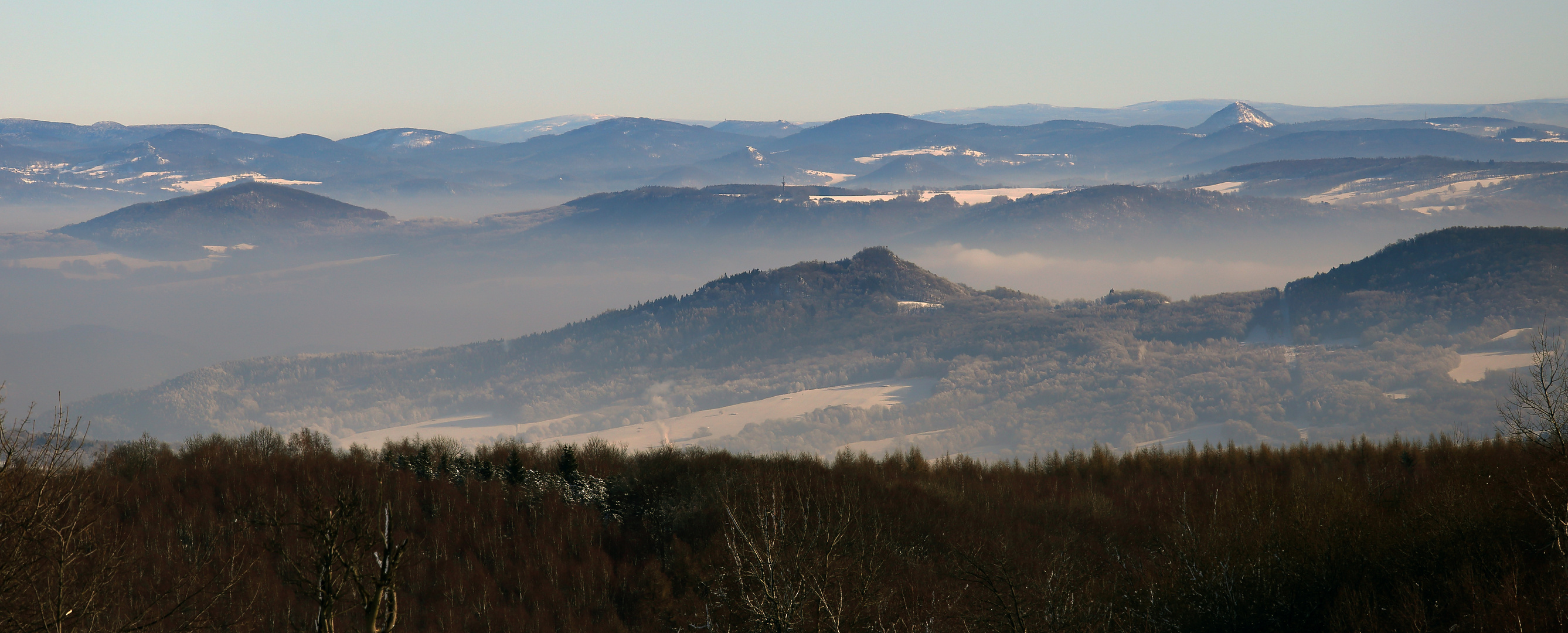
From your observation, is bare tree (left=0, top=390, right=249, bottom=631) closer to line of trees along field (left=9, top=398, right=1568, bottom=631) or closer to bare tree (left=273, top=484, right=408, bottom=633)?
line of trees along field (left=9, top=398, right=1568, bottom=631)

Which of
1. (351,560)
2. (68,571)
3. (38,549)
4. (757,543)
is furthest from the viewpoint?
(757,543)

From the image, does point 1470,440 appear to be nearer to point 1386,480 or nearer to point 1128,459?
point 1386,480

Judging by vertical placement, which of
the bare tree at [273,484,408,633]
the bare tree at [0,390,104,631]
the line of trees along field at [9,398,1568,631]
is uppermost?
the bare tree at [273,484,408,633]

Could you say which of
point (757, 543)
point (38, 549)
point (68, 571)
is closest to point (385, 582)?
point (38, 549)

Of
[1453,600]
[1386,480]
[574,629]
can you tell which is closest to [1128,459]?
[1386,480]

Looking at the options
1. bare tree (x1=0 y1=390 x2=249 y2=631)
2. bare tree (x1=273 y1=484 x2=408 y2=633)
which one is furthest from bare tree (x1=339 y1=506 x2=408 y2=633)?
bare tree (x1=0 y1=390 x2=249 y2=631)

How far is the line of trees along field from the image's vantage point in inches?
643

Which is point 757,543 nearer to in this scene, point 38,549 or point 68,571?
point 68,571

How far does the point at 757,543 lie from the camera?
21.9 meters

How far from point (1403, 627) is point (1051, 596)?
669cm

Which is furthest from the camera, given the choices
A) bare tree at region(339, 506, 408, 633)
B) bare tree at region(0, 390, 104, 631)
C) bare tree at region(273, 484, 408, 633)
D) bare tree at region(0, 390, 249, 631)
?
bare tree at region(0, 390, 249, 631)

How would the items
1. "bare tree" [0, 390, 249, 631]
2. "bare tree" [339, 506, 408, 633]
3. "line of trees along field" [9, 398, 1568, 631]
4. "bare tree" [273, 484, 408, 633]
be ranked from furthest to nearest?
"line of trees along field" [9, 398, 1568, 631]
"bare tree" [0, 390, 249, 631]
"bare tree" [273, 484, 408, 633]
"bare tree" [339, 506, 408, 633]

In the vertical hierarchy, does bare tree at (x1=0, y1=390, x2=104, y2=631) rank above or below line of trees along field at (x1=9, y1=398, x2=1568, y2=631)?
above

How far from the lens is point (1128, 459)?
41.2 meters
